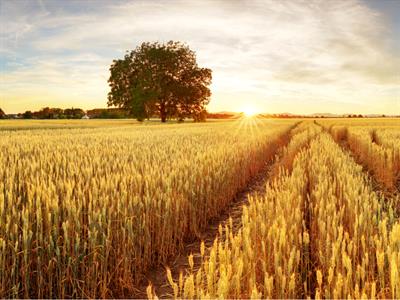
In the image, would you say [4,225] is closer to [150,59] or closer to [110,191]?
[110,191]

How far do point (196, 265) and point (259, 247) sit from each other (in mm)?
1426

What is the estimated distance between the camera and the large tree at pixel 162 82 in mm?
44344

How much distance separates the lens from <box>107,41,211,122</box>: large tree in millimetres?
44344

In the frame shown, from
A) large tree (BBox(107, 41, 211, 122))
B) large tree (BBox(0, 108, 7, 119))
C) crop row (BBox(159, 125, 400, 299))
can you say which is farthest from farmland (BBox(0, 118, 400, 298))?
large tree (BBox(0, 108, 7, 119))

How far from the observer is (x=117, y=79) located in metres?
46.2

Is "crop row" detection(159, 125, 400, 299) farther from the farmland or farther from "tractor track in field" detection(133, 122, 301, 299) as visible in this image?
"tractor track in field" detection(133, 122, 301, 299)

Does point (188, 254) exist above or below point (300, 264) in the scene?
below

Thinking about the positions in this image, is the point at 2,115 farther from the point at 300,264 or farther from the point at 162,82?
the point at 300,264

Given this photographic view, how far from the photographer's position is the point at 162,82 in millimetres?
45250

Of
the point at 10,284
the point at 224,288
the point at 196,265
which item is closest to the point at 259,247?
the point at 224,288

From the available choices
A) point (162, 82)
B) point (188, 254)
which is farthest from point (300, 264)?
point (162, 82)

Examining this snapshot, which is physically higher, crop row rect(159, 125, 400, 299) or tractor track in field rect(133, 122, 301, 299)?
crop row rect(159, 125, 400, 299)

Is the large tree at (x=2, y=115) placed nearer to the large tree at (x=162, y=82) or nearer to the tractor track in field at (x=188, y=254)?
the large tree at (x=162, y=82)

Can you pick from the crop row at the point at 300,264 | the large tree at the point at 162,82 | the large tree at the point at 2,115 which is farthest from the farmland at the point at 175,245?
the large tree at the point at 2,115
